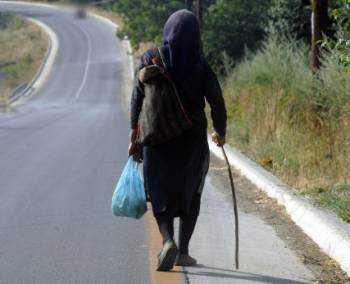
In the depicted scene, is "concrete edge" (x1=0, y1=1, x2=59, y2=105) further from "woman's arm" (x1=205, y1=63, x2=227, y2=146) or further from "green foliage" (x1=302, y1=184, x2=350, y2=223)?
"woman's arm" (x1=205, y1=63, x2=227, y2=146)

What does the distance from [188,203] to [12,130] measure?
60.1 ft

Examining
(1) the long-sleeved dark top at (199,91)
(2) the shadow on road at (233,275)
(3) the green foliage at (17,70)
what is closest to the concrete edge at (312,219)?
(2) the shadow on road at (233,275)

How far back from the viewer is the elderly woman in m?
6.38

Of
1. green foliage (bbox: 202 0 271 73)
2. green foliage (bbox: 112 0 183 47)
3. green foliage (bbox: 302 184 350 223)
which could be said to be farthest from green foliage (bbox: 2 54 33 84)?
green foliage (bbox: 302 184 350 223)

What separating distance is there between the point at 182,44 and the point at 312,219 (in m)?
2.70

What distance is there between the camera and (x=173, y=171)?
21.2 ft

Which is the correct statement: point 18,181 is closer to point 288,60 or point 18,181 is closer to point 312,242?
point 312,242

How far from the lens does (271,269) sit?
676 centimetres

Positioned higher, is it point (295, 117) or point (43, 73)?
point (295, 117)

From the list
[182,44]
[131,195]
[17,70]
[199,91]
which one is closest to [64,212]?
[131,195]

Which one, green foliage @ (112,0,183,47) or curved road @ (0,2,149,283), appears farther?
green foliage @ (112,0,183,47)

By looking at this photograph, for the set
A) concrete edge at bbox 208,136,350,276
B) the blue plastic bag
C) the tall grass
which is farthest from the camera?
the tall grass

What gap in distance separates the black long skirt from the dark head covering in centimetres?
45

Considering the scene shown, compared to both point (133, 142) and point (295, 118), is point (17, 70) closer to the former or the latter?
point (295, 118)
